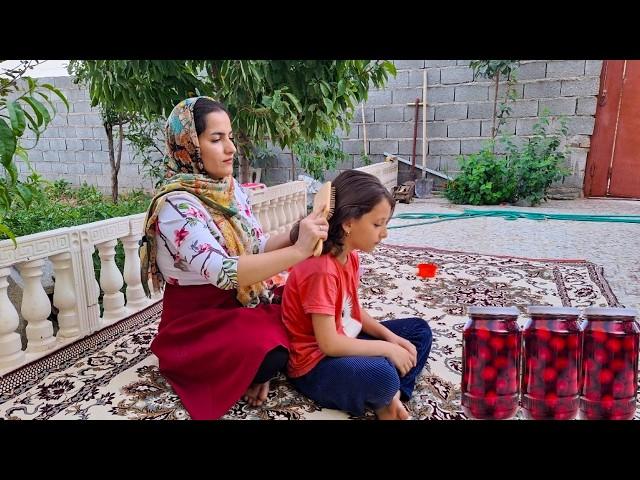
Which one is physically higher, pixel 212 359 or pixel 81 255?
pixel 81 255

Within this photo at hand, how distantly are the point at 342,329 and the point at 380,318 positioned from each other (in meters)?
0.85

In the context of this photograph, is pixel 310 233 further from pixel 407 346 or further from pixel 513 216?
pixel 513 216

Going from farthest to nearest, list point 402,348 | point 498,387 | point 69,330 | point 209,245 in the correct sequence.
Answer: point 69,330, point 402,348, point 209,245, point 498,387

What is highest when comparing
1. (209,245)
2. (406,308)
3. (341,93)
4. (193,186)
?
(341,93)

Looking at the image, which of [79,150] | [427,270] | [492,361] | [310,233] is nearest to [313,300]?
[310,233]

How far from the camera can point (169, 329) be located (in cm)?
166

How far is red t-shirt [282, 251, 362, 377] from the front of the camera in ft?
4.83

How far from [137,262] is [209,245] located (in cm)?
117

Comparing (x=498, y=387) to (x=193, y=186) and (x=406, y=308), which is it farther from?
(x=406, y=308)

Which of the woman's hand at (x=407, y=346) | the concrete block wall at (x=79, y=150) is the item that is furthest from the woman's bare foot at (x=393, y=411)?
the concrete block wall at (x=79, y=150)

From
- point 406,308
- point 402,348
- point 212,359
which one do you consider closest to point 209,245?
point 212,359

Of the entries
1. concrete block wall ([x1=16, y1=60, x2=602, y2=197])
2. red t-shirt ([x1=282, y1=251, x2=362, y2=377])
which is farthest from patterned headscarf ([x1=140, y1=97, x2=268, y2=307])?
concrete block wall ([x1=16, y1=60, x2=602, y2=197])

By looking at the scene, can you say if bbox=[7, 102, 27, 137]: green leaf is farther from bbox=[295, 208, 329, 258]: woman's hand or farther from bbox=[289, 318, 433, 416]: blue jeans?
bbox=[289, 318, 433, 416]: blue jeans

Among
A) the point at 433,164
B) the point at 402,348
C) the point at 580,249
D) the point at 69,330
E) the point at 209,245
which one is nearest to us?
the point at 209,245
